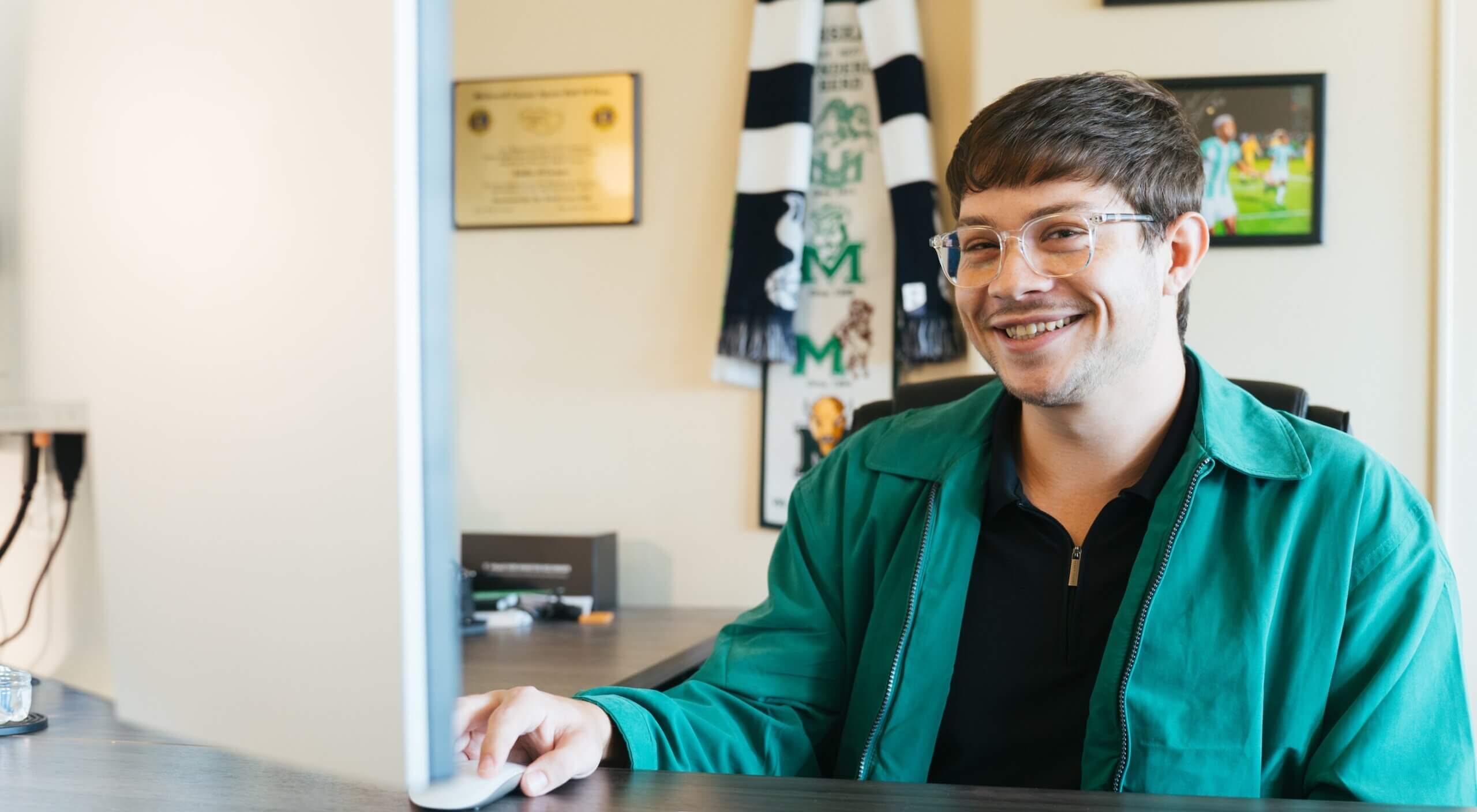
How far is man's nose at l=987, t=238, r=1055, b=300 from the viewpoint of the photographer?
123cm

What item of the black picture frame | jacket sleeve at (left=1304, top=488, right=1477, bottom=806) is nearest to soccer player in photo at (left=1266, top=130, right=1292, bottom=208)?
the black picture frame

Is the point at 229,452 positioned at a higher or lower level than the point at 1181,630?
higher

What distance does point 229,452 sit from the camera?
0.52m

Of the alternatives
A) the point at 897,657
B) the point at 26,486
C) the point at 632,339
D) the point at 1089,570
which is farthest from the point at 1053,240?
the point at 632,339

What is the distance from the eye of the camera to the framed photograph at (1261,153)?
6.95 ft

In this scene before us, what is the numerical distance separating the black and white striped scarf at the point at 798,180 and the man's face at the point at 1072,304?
1122 millimetres

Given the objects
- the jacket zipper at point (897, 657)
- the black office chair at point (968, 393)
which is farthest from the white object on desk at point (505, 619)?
the jacket zipper at point (897, 657)

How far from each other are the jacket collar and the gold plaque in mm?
1371

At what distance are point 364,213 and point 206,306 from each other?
86mm

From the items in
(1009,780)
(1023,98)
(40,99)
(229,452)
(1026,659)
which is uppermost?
(1023,98)

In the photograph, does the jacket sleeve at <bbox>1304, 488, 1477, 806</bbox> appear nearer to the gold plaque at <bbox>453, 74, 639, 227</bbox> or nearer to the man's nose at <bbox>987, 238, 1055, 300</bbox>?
the man's nose at <bbox>987, 238, 1055, 300</bbox>

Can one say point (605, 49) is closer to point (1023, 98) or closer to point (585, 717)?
point (1023, 98)

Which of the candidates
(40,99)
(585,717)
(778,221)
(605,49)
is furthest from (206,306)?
(605,49)

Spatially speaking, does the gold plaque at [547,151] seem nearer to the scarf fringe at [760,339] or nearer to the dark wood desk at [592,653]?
the scarf fringe at [760,339]
